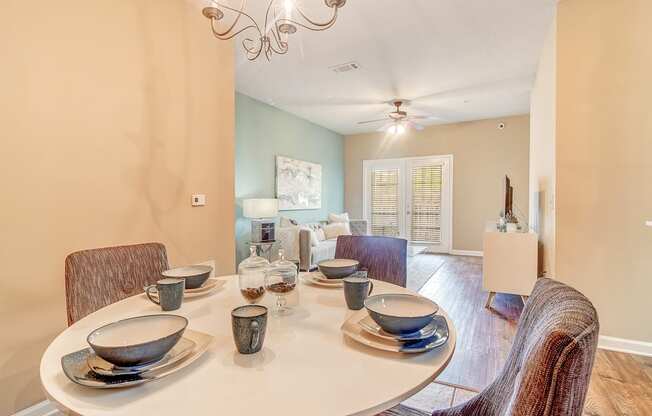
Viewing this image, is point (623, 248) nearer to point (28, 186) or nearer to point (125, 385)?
point (125, 385)

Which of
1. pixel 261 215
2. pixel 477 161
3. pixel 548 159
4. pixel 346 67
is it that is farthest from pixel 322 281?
pixel 477 161

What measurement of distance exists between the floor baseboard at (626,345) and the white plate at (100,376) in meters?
2.99

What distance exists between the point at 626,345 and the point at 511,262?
1030mm

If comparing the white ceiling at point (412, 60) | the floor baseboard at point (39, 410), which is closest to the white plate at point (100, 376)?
the floor baseboard at point (39, 410)

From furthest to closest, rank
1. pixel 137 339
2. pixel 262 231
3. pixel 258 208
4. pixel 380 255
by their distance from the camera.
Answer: pixel 262 231 < pixel 258 208 < pixel 380 255 < pixel 137 339

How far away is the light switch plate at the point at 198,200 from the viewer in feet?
8.39

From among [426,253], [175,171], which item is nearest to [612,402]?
[175,171]

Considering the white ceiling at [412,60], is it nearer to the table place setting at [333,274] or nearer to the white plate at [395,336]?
the table place setting at [333,274]

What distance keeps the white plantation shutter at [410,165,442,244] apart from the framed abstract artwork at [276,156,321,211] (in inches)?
86.2

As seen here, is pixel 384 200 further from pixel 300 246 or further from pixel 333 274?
pixel 333 274

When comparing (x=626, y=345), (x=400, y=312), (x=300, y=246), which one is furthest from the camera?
(x=300, y=246)

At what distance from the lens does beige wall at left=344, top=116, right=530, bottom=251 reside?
20.0 ft

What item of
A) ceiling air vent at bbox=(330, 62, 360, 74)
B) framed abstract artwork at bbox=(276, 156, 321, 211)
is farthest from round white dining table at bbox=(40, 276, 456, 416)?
framed abstract artwork at bbox=(276, 156, 321, 211)

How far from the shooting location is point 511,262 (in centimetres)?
320
